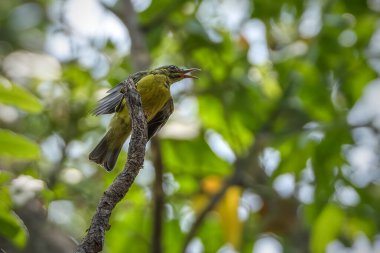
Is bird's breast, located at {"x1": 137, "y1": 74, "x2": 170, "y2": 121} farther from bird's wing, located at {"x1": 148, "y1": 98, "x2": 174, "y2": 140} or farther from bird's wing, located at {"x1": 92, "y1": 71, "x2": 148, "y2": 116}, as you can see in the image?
bird's wing, located at {"x1": 92, "y1": 71, "x2": 148, "y2": 116}

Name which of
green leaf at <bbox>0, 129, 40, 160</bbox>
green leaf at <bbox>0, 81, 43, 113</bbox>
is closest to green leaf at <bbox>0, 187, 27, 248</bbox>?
green leaf at <bbox>0, 129, 40, 160</bbox>

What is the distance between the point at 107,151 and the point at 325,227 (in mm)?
1797

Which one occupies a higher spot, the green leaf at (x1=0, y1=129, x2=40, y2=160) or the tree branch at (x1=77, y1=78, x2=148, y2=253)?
the green leaf at (x1=0, y1=129, x2=40, y2=160)

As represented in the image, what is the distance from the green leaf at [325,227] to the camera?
5.01 m

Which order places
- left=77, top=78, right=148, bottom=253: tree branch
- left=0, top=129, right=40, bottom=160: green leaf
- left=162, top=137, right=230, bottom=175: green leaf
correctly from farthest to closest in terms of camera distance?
left=162, top=137, right=230, bottom=175: green leaf < left=0, top=129, right=40, bottom=160: green leaf < left=77, top=78, right=148, bottom=253: tree branch

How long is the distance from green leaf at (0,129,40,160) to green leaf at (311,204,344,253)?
7.55ft

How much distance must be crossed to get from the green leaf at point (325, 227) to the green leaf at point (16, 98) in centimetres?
230

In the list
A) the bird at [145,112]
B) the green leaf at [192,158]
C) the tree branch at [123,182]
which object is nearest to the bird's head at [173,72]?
the bird at [145,112]

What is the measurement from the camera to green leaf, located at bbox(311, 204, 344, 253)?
16.4 feet

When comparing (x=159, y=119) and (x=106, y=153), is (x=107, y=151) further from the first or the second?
(x=159, y=119)

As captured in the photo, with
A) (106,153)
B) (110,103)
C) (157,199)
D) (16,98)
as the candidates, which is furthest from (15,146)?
(157,199)

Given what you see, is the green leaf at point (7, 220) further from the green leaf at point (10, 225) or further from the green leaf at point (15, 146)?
the green leaf at point (15, 146)

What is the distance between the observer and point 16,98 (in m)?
3.40

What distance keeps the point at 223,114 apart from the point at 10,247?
5.94 feet
